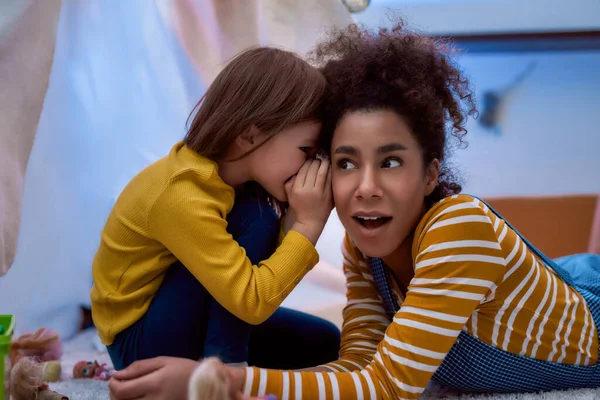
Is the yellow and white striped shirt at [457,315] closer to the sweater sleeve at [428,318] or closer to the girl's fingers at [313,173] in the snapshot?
the sweater sleeve at [428,318]

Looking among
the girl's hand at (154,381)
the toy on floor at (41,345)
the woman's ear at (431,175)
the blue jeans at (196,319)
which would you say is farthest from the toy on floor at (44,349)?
the woman's ear at (431,175)

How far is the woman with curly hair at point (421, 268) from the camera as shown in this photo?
742mm

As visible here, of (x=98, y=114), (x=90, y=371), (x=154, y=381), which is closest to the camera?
(x=154, y=381)

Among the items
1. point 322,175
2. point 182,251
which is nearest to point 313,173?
point 322,175

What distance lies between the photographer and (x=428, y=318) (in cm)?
75

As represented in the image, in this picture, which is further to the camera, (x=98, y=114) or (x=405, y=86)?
(x=98, y=114)

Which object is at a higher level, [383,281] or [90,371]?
[383,281]

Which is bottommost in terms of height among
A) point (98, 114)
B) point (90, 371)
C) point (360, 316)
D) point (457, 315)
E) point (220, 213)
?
point (90, 371)

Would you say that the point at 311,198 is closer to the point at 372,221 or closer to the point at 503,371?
the point at 372,221

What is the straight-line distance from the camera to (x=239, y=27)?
131 centimetres

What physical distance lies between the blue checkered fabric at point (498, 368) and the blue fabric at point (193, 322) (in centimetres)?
23

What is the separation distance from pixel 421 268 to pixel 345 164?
193 mm

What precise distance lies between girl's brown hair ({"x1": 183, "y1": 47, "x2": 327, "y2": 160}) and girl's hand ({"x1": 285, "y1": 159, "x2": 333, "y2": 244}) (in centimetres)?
8

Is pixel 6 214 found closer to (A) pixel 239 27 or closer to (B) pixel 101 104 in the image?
(B) pixel 101 104
